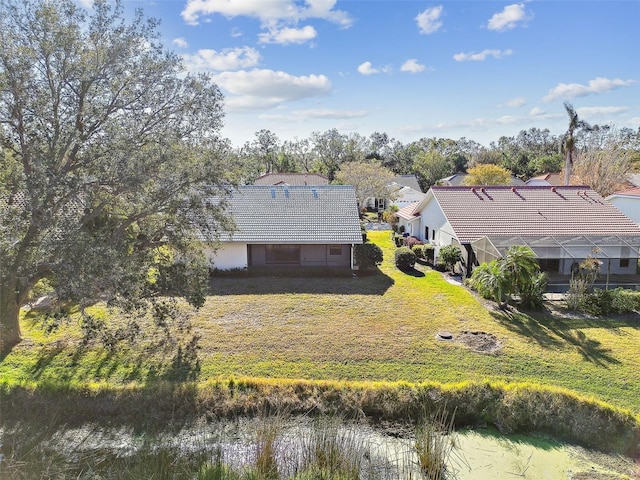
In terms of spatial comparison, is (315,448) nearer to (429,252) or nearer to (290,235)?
(290,235)

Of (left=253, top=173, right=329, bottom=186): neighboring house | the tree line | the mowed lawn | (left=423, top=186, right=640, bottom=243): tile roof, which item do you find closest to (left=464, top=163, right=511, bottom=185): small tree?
the tree line

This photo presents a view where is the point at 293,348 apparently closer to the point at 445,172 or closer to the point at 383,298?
the point at 383,298

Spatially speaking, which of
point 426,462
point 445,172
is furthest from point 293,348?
point 445,172

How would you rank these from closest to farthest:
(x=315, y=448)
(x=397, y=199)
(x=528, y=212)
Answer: (x=315, y=448) → (x=528, y=212) → (x=397, y=199)

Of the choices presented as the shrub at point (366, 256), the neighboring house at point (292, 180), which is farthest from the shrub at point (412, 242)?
the neighboring house at point (292, 180)

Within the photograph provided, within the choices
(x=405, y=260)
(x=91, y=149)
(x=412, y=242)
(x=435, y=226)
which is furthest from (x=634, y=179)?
(x=91, y=149)

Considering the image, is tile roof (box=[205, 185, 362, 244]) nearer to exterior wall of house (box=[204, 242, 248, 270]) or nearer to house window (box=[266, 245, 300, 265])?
exterior wall of house (box=[204, 242, 248, 270])
